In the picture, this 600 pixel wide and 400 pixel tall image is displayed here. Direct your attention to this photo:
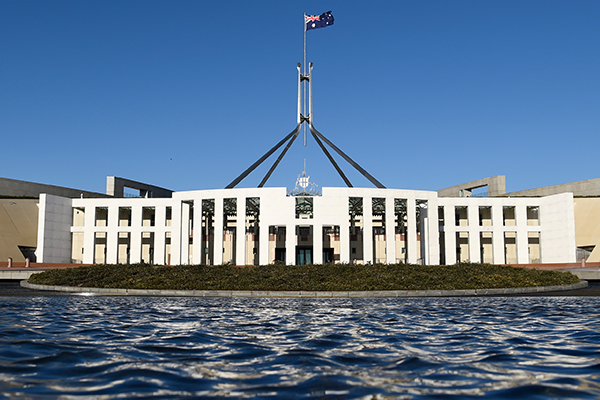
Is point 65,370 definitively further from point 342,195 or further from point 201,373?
point 342,195

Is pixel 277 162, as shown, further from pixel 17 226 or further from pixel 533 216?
pixel 533 216

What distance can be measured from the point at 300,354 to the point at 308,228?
146 feet

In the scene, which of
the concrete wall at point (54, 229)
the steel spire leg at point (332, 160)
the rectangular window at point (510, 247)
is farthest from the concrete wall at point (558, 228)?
the concrete wall at point (54, 229)

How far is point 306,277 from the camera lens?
21109 millimetres

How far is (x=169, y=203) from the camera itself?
154ft

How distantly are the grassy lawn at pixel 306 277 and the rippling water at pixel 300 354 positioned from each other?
7.44m

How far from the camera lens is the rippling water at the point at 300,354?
15.3 ft

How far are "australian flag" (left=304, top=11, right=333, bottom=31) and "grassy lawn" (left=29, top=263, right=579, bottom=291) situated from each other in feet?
89.9

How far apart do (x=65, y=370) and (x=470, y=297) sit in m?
14.3

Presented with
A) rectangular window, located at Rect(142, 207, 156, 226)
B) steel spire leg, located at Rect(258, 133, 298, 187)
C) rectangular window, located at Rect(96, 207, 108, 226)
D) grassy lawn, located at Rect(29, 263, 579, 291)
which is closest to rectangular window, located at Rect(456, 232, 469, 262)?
steel spire leg, located at Rect(258, 133, 298, 187)

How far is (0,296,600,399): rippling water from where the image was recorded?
15.3 ft

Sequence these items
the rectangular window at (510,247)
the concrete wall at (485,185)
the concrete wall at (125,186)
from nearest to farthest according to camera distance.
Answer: the rectangular window at (510,247), the concrete wall at (485,185), the concrete wall at (125,186)

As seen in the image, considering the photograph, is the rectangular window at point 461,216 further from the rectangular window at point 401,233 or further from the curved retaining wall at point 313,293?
the curved retaining wall at point 313,293

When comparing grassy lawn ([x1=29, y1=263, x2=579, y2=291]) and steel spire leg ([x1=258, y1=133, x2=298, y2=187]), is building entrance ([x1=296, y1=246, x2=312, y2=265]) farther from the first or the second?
grassy lawn ([x1=29, y1=263, x2=579, y2=291])
